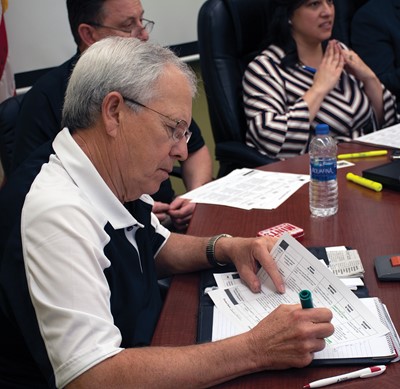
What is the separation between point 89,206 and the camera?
1019 millimetres

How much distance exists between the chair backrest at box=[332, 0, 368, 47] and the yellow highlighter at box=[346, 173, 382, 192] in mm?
1415

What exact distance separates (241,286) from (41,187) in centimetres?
42

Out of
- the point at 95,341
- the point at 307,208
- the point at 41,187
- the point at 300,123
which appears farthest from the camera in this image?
the point at 300,123

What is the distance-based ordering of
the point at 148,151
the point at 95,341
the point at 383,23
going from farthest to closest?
the point at 383,23 < the point at 148,151 < the point at 95,341

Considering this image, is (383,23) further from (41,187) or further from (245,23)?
(41,187)

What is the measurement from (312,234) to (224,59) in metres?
1.11

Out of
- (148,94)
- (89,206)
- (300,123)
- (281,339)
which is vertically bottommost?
(300,123)

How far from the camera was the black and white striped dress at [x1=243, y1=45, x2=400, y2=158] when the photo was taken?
86.4 inches

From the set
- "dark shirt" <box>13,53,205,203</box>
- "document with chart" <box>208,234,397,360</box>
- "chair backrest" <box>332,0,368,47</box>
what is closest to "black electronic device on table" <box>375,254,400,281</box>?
"document with chart" <box>208,234,397,360</box>

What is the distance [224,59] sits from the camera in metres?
2.31

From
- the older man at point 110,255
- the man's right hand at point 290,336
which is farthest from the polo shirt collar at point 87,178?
the man's right hand at point 290,336

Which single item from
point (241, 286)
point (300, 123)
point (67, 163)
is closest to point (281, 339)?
point (241, 286)

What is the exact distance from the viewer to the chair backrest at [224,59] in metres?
2.27

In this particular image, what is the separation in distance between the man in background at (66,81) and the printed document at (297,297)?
0.62m
